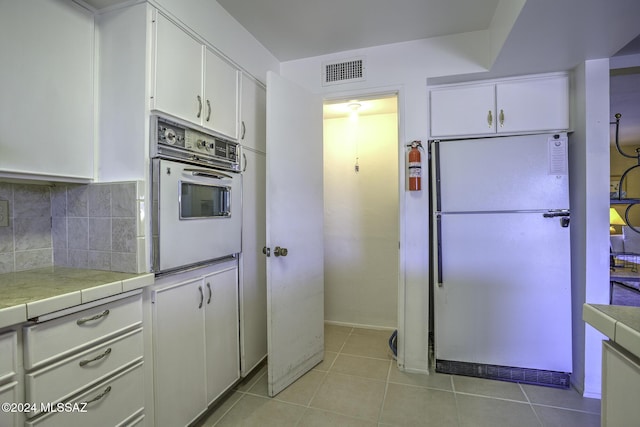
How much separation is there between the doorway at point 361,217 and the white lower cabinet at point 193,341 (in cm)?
148

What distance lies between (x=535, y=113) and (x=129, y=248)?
8.59ft

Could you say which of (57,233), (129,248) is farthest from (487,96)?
(57,233)

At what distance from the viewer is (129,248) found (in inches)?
52.5

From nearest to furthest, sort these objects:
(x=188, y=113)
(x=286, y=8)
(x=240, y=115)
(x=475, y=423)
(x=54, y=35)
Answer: (x=54, y=35)
(x=188, y=113)
(x=475, y=423)
(x=286, y=8)
(x=240, y=115)

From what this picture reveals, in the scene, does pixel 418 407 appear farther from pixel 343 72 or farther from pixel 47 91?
pixel 47 91

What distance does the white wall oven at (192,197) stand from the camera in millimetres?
1354

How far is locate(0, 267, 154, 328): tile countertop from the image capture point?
88cm

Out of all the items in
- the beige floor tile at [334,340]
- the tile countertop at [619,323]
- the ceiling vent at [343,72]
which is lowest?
the beige floor tile at [334,340]

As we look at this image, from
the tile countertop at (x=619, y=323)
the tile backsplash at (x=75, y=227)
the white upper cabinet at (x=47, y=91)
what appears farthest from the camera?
the tile backsplash at (x=75, y=227)

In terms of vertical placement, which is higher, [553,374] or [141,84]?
[141,84]

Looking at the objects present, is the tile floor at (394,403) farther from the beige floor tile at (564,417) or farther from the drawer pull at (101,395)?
the drawer pull at (101,395)

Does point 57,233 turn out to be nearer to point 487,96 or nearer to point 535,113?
point 487,96

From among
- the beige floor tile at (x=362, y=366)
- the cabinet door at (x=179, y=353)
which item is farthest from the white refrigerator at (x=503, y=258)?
the cabinet door at (x=179, y=353)

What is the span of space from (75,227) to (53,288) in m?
0.51
